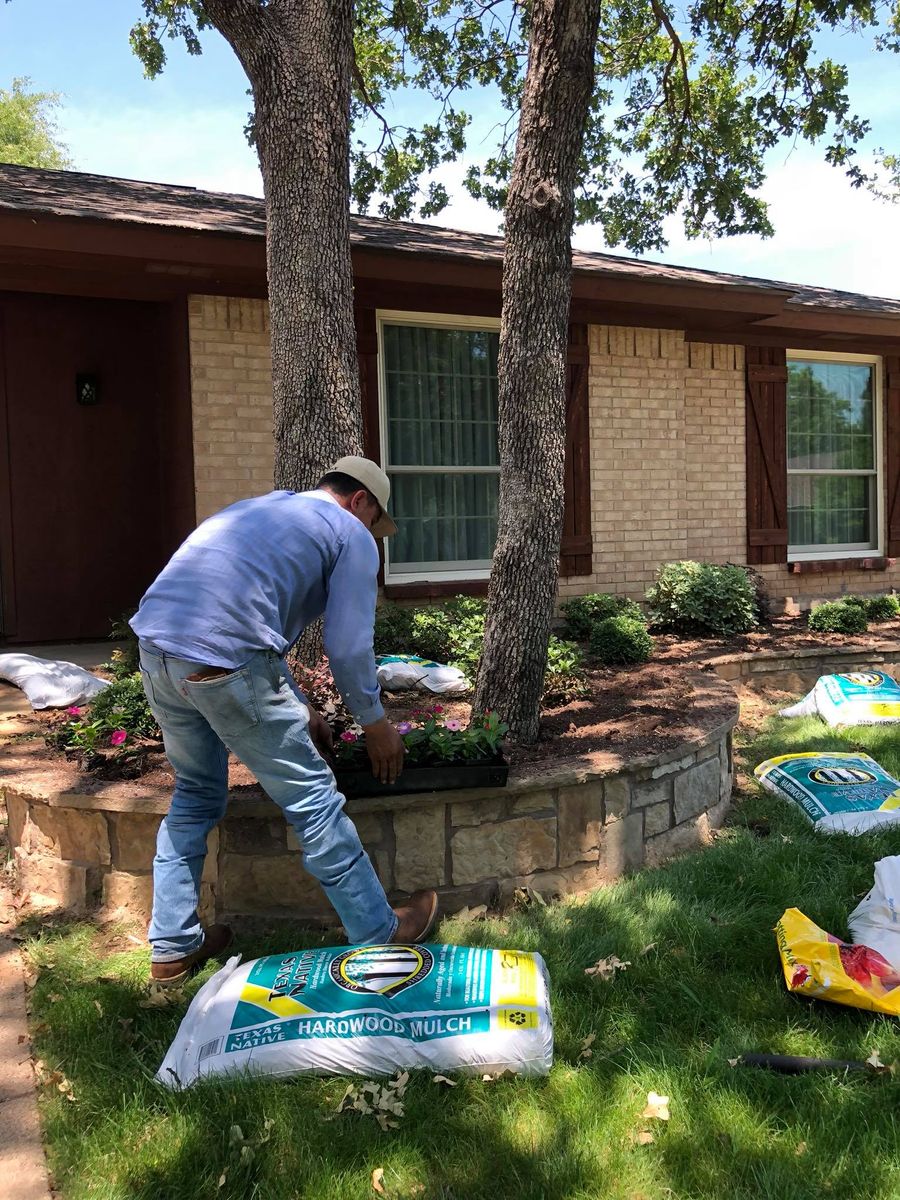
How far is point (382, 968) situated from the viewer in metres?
2.67

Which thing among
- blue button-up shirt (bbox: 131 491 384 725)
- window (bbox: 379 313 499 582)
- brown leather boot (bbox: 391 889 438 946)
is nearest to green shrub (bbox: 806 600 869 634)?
window (bbox: 379 313 499 582)

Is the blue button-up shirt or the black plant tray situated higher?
the blue button-up shirt

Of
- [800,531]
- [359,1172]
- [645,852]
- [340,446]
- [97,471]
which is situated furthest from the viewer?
[800,531]

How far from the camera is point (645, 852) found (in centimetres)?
397

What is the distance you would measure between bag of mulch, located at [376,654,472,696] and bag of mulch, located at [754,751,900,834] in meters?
1.80

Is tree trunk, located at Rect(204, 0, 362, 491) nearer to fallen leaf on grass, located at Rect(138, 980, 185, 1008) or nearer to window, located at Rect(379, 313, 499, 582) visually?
fallen leaf on grass, located at Rect(138, 980, 185, 1008)

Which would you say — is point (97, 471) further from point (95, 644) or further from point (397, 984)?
point (397, 984)

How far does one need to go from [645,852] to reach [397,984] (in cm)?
167

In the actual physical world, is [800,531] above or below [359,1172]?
above

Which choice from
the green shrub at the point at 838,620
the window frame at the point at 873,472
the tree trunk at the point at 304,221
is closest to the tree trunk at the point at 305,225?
the tree trunk at the point at 304,221

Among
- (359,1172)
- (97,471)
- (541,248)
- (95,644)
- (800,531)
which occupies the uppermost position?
(541,248)

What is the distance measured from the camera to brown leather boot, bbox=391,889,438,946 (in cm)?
303

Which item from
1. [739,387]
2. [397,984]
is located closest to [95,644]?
[397,984]

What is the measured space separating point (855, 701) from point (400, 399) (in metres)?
4.34
